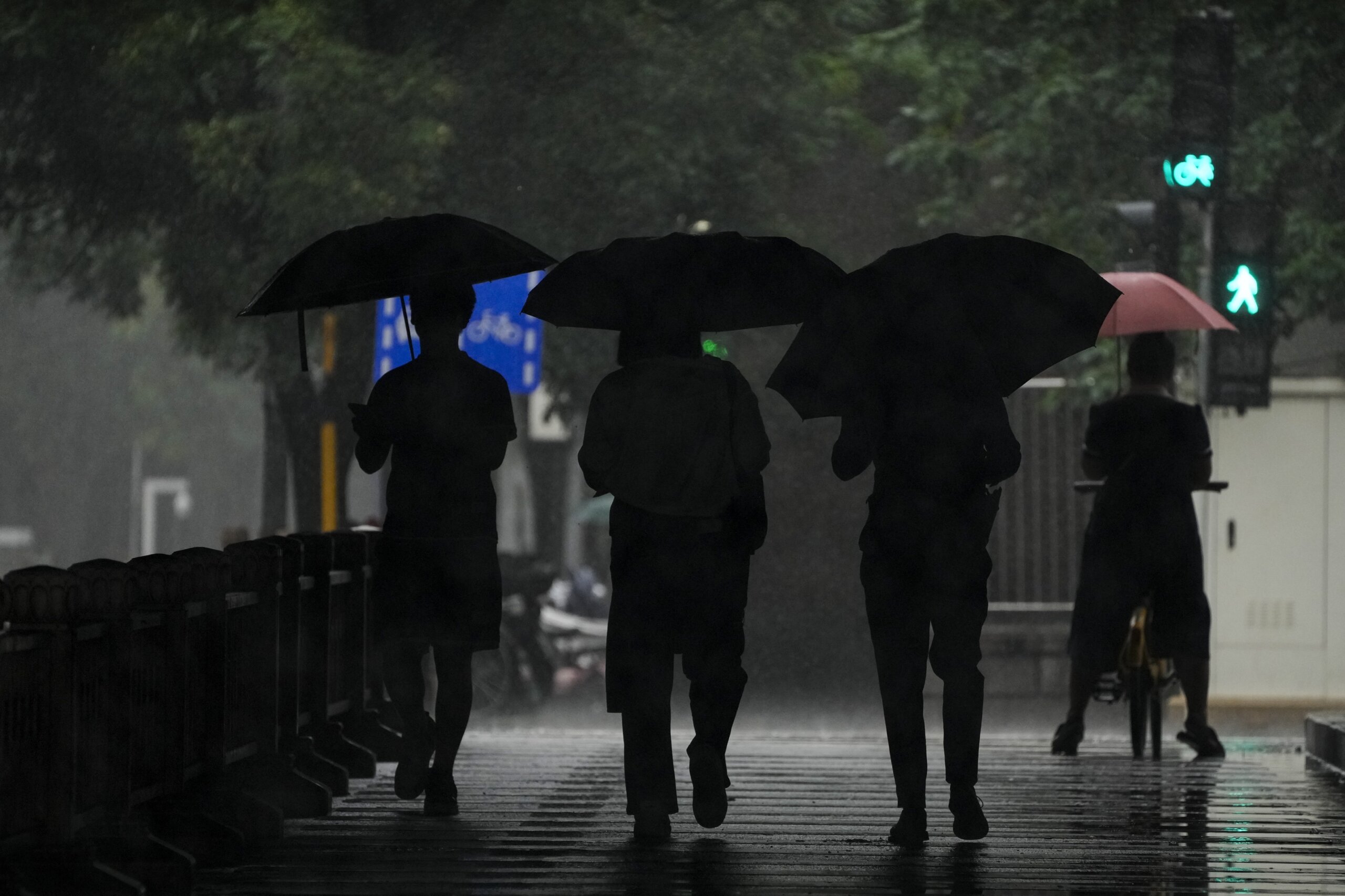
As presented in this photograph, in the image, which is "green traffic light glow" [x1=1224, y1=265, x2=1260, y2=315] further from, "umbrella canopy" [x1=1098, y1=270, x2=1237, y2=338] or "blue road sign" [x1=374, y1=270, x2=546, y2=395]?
"blue road sign" [x1=374, y1=270, x2=546, y2=395]

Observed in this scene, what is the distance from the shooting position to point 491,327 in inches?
577

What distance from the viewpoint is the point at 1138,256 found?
16.7 meters

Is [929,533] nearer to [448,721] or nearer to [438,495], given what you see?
[438,495]

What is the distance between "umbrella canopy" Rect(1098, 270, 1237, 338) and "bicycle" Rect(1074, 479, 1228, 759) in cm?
67

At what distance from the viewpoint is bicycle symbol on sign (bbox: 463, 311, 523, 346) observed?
1462 centimetres

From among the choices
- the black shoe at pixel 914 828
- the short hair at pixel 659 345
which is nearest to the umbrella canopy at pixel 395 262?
the short hair at pixel 659 345

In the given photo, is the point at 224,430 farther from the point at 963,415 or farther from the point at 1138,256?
the point at 963,415

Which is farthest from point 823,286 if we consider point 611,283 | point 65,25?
point 65,25

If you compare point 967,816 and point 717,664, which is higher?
point 717,664

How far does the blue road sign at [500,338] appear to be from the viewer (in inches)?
571

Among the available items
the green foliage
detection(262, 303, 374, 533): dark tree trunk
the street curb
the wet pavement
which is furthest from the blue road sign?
the street curb

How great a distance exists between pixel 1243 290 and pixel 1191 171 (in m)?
0.70

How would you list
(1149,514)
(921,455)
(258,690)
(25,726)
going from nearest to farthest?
(25,726), (921,455), (258,690), (1149,514)

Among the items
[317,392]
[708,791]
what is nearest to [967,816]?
[708,791]
